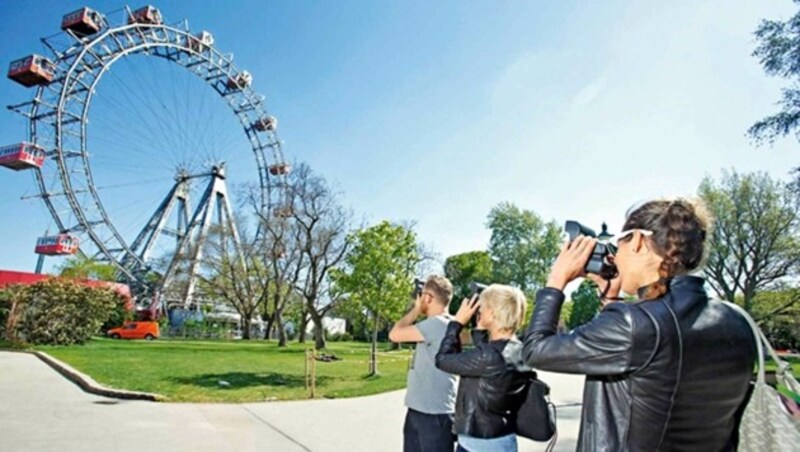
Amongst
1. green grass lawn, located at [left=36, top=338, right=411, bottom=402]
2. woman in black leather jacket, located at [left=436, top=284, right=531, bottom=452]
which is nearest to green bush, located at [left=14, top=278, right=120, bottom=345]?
green grass lawn, located at [left=36, top=338, right=411, bottom=402]

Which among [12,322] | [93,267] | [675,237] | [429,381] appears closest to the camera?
[675,237]

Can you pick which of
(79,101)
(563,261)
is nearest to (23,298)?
(79,101)

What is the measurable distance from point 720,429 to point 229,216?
49.2 metres

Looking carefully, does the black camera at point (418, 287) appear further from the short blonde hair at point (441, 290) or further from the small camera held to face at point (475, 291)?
the small camera held to face at point (475, 291)

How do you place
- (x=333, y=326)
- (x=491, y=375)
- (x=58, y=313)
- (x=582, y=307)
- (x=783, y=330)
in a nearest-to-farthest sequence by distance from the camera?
(x=491, y=375) < (x=58, y=313) < (x=783, y=330) < (x=582, y=307) < (x=333, y=326)

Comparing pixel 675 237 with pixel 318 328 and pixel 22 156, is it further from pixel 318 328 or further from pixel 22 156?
pixel 22 156

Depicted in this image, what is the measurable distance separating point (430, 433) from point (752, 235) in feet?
105

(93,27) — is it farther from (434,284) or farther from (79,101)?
(434,284)

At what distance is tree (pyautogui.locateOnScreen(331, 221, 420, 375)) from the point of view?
1580 cm

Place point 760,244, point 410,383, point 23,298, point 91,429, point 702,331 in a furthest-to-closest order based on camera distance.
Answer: point 760,244, point 23,298, point 91,429, point 410,383, point 702,331

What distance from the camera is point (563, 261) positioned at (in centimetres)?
153

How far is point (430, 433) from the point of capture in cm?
296

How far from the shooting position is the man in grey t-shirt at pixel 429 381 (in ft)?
9.75

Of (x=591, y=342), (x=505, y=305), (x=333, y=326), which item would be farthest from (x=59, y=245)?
(x=591, y=342)
